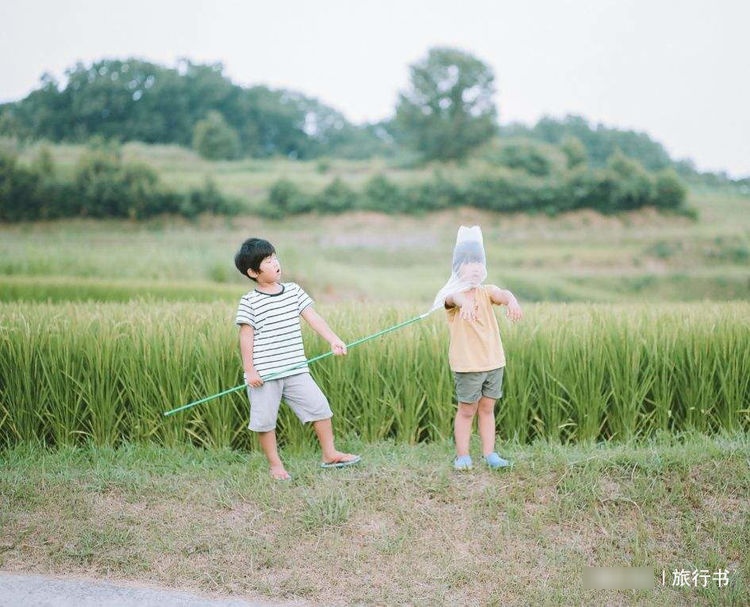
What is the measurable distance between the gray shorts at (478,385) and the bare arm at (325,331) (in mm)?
576

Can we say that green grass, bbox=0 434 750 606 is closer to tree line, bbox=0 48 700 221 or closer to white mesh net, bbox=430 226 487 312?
white mesh net, bbox=430 226 487 312

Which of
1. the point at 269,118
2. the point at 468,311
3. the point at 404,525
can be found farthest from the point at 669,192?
the point at 404,525

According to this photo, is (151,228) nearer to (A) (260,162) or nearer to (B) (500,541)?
(A) (260,162)

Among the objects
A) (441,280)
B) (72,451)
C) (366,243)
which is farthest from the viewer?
(366,243)

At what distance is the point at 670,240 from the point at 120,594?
41.1 ft

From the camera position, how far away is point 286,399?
3.82 meters

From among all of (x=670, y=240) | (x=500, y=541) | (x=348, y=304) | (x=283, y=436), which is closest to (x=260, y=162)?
(x=670, y=240)

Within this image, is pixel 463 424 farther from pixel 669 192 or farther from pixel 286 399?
pixel 669 192

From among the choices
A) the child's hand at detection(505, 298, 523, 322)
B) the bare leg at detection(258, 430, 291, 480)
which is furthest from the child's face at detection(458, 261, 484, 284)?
the bare leg at detection(258, 430, 291, 480)

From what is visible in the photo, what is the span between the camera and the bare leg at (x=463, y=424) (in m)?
3.71

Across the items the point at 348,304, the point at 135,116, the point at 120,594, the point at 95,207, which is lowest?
the point at 120,594

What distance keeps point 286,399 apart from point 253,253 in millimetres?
763

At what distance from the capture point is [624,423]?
4.41 meters

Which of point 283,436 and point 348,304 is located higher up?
point 348,304
